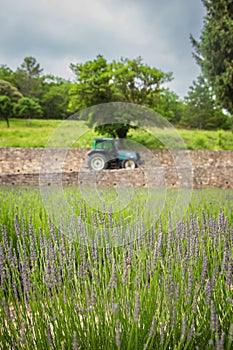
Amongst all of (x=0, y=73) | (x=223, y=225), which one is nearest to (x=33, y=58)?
(x=0, y=73)

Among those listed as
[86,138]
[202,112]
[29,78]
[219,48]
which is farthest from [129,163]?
[29,78]

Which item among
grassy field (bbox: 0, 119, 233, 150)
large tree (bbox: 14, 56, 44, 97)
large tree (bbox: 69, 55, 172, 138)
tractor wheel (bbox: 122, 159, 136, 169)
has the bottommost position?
tractor wheel (bbox: 122, 159, 136, 169)

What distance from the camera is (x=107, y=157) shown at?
1461cm

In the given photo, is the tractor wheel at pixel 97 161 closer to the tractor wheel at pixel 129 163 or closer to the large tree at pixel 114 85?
the tractor wheel at pixel 129 163

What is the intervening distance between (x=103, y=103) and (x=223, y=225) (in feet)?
58.6

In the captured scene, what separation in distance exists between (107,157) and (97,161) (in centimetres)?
51

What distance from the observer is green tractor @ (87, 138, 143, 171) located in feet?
47.9

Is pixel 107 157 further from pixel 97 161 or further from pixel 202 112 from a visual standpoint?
pixel 202 112

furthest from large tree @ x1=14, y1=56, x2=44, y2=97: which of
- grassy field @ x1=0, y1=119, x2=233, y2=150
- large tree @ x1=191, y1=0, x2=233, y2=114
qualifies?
large tree @ x1=191, y1=0, x2=233, y2=114

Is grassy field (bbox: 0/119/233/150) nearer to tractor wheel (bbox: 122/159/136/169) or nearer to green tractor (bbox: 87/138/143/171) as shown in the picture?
green tractor (bbox: 87/138/143/171)

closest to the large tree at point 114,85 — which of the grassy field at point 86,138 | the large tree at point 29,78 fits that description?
the grassy field at point 86,138

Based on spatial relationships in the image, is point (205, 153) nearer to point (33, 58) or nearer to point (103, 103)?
point (103, 103)

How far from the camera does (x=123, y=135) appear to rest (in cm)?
1933

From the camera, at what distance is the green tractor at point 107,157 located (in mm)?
14594
